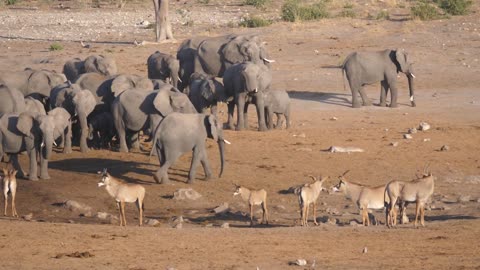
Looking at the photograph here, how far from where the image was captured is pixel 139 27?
48438 millimetres

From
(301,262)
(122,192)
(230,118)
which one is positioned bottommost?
(230,118)

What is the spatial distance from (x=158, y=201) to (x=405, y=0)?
3463cm

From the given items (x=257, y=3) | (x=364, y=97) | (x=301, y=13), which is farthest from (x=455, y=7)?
(x=364, y=97)

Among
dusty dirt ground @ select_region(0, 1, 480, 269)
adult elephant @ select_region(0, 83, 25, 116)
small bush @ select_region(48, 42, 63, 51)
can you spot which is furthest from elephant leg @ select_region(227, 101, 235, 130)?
small bush @ select_region(48, 42, 63, 51)

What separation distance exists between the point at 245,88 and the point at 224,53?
5.62 m

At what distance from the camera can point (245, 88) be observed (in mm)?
27062

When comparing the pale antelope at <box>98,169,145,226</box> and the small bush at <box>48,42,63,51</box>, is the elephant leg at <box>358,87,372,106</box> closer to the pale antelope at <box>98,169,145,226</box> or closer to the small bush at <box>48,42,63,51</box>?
the pale antelope at <box>98,169,145,226</box>

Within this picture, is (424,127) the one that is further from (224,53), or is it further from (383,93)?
(224,53)

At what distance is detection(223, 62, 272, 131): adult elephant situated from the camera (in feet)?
88.4

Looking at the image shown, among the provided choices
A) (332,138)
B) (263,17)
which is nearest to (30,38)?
(263,17)

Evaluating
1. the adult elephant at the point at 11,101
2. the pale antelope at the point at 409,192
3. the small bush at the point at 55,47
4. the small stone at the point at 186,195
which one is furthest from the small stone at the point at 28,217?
the small bush at the point at 55,47

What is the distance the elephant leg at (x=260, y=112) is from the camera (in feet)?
87.9

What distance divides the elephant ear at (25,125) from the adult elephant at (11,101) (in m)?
1.74

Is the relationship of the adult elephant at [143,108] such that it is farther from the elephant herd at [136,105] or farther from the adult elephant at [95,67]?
the adult elephant at [95,67]
